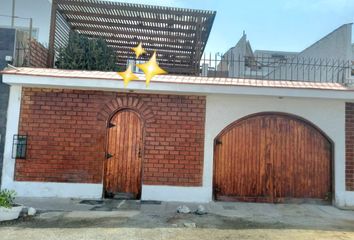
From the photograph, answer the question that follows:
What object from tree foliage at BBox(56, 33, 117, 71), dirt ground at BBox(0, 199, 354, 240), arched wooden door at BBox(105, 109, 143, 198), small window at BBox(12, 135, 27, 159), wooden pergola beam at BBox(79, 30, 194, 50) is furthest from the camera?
wooden pergola beam at BBox(79, 30, 194, 50)

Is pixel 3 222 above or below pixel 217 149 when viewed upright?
below

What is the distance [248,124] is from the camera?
26.5ft

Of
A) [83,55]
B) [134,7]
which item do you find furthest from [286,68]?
[83,55]

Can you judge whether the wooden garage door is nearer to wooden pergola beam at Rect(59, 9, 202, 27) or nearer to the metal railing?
the metal railing

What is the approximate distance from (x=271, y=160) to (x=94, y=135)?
14.1 ft

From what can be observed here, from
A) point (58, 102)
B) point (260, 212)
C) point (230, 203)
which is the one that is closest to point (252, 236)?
point (260, 212)

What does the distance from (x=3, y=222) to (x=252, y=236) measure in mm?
4202

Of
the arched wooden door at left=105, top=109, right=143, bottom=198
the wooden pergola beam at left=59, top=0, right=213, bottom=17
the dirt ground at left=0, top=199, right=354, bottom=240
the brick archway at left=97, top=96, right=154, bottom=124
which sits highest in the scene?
the wooden pergola beam at left=59, top=0, right=213, bottom=17

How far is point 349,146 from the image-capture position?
316 inches

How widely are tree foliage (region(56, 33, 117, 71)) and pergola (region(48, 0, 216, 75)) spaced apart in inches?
17.6

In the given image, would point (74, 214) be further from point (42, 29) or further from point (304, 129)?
point (42, 29)

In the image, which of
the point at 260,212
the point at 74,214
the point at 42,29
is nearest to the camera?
the point at 74,214

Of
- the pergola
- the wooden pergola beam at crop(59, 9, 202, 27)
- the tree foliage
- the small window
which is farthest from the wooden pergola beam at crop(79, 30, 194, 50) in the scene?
the small window

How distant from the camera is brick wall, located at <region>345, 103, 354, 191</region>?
26.1ft
